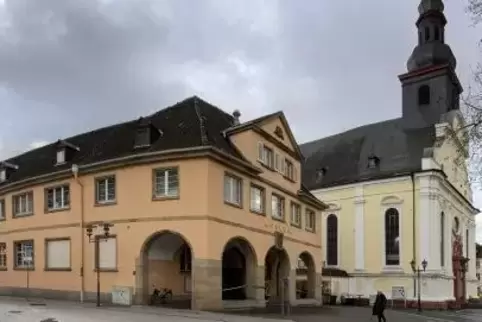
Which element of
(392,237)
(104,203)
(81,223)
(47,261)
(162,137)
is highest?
(162,137)

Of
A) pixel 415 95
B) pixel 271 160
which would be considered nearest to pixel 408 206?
pixel 415 95

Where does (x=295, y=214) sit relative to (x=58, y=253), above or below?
above

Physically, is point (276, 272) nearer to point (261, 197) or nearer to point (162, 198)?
point (261, 197)

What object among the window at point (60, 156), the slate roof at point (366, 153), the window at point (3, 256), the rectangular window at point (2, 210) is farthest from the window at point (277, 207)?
the slate roof at point (366, 153)

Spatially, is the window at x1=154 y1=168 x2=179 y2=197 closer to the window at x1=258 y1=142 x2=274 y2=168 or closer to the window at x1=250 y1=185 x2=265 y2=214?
the window at x1=250 y1=185 x2=265 y2=214

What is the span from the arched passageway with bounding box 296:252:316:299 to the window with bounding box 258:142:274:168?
9.94 meters

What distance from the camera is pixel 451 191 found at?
61344 mm

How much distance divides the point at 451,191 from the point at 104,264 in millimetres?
39634

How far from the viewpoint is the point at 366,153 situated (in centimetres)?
6334

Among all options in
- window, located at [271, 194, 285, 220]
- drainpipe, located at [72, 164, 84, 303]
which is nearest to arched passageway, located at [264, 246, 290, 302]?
window, located at [271, 194, 285, 220]

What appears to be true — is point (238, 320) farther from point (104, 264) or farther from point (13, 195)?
point (13, 195)

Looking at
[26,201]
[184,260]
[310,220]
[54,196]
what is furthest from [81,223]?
[310,220]

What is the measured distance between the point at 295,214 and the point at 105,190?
45.3ft

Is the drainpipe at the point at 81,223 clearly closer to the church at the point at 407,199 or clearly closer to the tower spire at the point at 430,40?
the church at the point at 407,199
